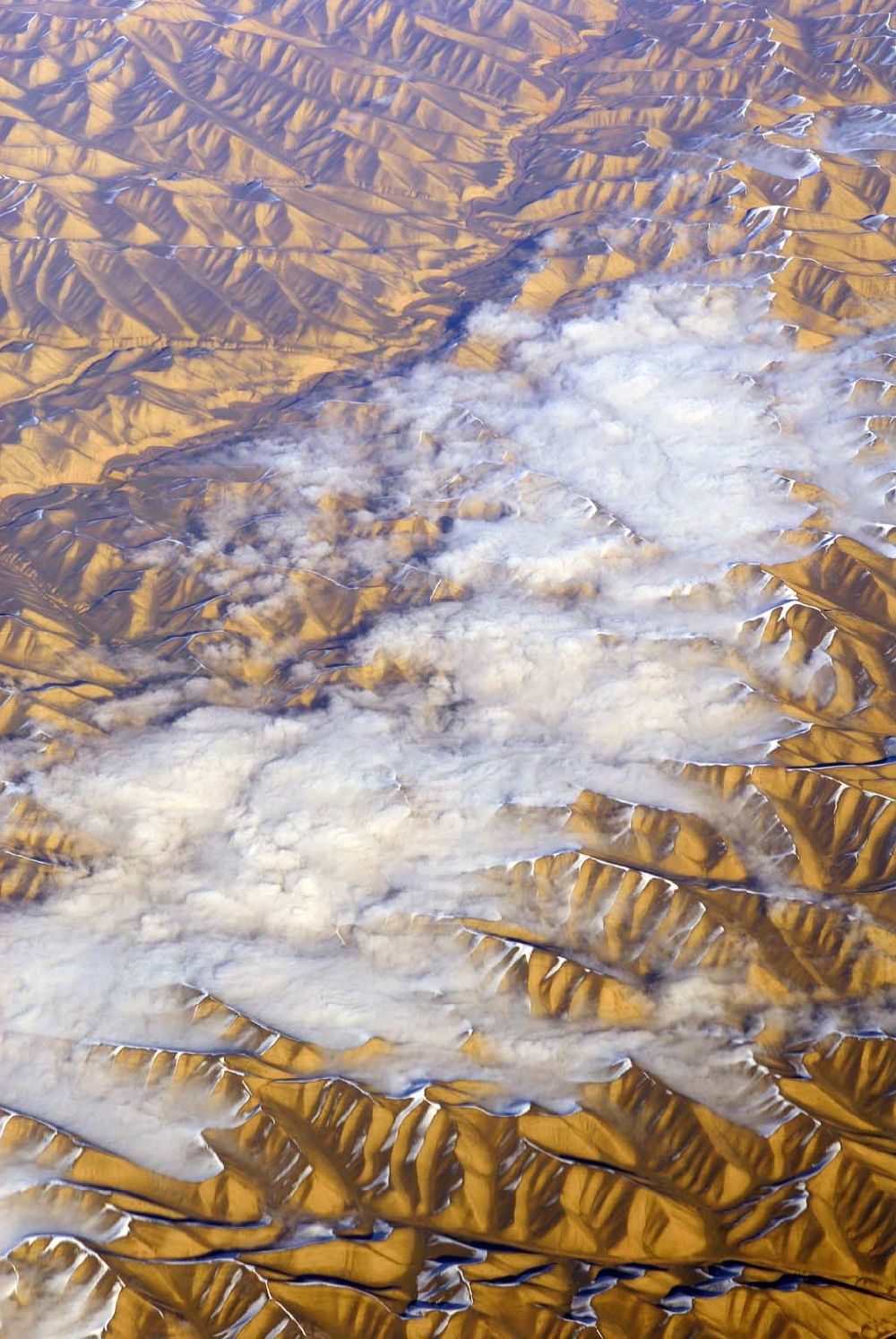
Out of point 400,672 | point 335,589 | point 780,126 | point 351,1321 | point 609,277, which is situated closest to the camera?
point 351,1321

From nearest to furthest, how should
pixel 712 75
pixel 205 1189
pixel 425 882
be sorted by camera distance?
1. pixel 205 1189
2. pixel 425 882
3. pixel 712 75

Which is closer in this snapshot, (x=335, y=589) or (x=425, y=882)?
(x=425, y=882)

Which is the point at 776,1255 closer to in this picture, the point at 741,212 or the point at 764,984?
the point at 764,984

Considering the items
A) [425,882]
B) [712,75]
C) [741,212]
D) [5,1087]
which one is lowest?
[5,1087]

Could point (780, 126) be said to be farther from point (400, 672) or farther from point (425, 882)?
point (425, 882)

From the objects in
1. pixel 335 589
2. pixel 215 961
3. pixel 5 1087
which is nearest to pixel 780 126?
pixel 335 589

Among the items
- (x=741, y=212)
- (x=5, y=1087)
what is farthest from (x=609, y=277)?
(x=5, y=1087)

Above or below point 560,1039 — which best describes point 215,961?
below
